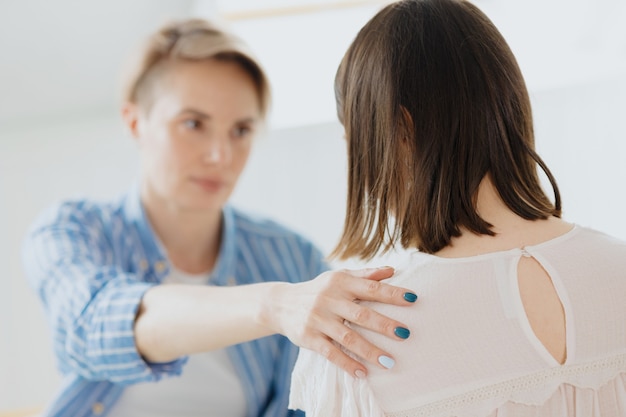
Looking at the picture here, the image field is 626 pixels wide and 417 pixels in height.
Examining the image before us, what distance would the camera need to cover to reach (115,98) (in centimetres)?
286

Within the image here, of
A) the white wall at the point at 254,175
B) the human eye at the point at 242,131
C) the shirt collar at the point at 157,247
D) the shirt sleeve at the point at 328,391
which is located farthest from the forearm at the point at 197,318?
the white wall at the point at 254,175

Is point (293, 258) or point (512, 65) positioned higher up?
point (512, 65)

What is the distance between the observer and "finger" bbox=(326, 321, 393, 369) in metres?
0.92

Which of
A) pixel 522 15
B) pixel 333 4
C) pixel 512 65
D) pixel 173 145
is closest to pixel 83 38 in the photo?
pixel 333 4

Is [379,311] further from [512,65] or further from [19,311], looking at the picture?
[19,311]

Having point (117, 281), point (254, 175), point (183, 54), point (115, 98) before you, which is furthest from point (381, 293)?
point (115, 98)

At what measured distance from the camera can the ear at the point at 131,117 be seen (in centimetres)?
189

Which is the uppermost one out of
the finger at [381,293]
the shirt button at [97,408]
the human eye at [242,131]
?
the finger at [381,293]

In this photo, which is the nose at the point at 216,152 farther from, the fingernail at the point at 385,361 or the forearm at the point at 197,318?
the fingernail at the point at 385,361

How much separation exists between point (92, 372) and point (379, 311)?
2.53ft

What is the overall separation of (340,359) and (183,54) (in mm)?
1023

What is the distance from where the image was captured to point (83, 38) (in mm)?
2711

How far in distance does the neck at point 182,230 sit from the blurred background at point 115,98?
0.58 metres

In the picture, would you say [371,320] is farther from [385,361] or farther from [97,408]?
[97,408]
